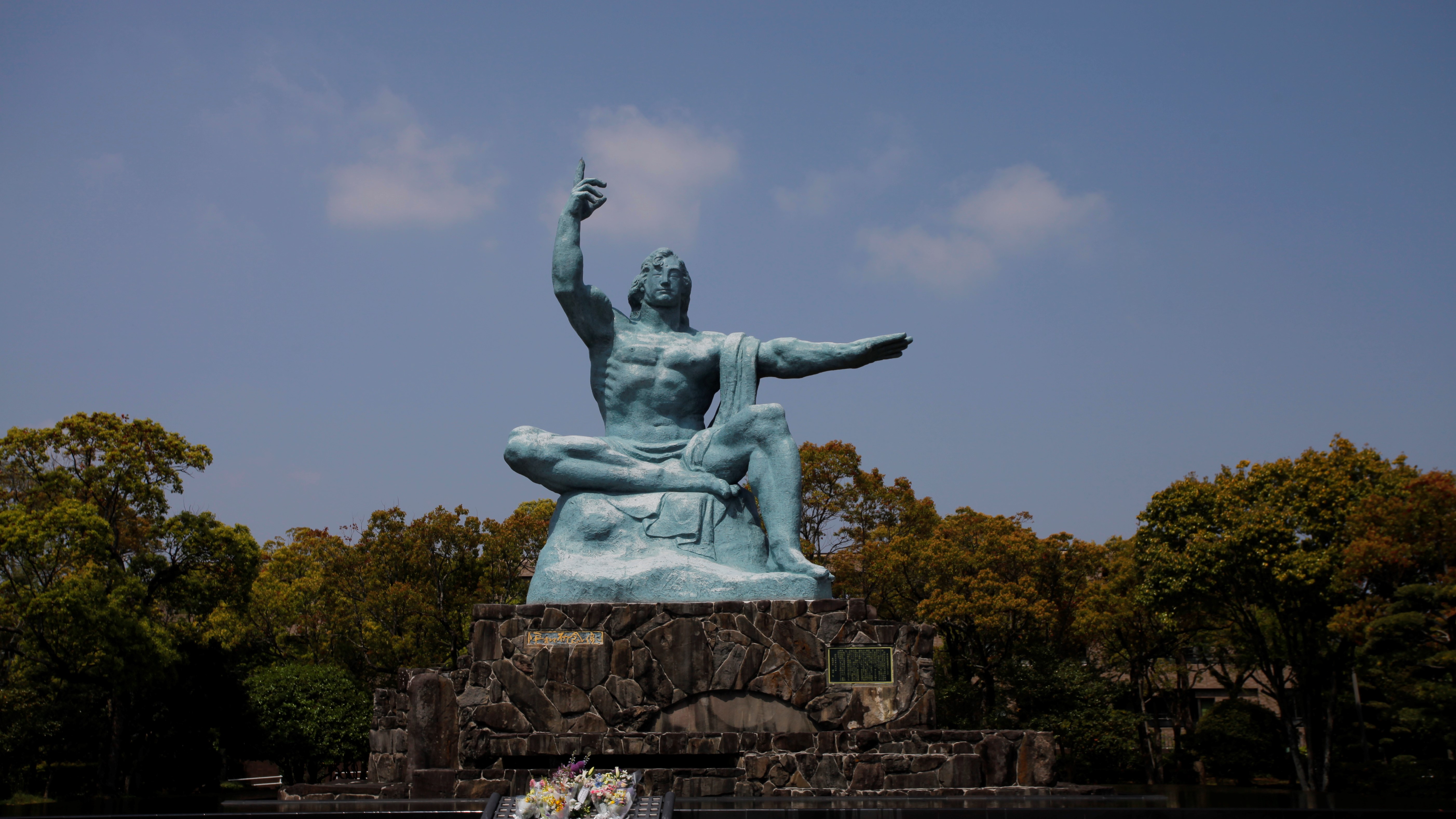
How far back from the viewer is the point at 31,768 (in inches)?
797

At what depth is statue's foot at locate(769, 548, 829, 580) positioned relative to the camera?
8.66m

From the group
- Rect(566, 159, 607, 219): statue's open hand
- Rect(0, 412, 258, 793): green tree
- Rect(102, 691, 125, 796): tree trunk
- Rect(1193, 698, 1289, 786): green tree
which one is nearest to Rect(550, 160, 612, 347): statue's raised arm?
Rect(566, 159, 607, 219): statue's open hand

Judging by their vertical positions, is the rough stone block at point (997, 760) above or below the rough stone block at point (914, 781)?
above

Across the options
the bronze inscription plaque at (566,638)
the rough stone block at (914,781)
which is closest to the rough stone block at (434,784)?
the bronze inscription plaque at (566,638)

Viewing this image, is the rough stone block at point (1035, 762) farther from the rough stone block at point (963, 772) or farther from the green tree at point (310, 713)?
the green tree at point (310, 713)

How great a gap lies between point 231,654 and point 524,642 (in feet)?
53.6

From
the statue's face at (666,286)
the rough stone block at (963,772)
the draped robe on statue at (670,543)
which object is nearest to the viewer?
the rough stone block at (963,772)

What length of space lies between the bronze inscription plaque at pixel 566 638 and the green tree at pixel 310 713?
13.0 metres

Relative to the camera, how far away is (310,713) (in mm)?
19719

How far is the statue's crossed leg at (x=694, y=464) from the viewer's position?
30.0 feet

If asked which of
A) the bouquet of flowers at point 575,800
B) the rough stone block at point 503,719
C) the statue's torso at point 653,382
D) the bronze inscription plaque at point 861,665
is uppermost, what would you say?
the statue's torso at point 653,382

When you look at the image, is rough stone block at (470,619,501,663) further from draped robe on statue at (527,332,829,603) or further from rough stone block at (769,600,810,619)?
rough stone block at (769,600,810,619)

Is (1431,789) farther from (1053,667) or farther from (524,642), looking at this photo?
(524,642)

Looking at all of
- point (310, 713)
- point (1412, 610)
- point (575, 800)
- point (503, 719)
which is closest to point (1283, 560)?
point (1412, 610)
